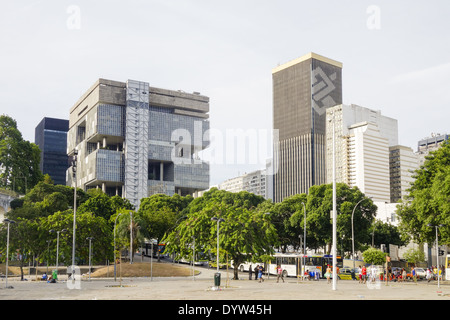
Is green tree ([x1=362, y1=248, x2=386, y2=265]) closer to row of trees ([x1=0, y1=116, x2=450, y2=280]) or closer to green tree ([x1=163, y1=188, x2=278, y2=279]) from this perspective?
row of trees ([x1=0, y1=116, x2=450, y2=280])

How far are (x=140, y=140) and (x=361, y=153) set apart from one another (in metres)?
81.6

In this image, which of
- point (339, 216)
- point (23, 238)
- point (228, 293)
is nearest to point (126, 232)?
point (23, 238)

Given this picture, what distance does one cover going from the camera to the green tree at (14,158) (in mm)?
98250

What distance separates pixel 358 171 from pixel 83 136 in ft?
332

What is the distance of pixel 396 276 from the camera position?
58.8 meters

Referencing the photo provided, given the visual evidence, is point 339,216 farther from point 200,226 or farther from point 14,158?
point 14,158

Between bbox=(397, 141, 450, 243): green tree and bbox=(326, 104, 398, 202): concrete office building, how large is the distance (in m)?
134

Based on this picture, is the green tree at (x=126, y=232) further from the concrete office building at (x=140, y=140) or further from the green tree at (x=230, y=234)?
the concrete office building at (x=140, y=140)

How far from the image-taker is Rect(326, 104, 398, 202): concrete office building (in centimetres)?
19175

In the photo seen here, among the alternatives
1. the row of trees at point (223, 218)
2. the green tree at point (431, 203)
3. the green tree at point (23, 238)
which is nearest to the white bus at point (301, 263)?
the row of trees at point (223, 218)

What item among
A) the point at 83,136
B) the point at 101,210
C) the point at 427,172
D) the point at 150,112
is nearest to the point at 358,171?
the point at 150,112

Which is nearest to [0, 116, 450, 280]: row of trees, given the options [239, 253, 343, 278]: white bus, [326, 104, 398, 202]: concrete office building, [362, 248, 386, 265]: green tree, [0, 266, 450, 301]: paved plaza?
[239, 253, 343, 278]: white bus
